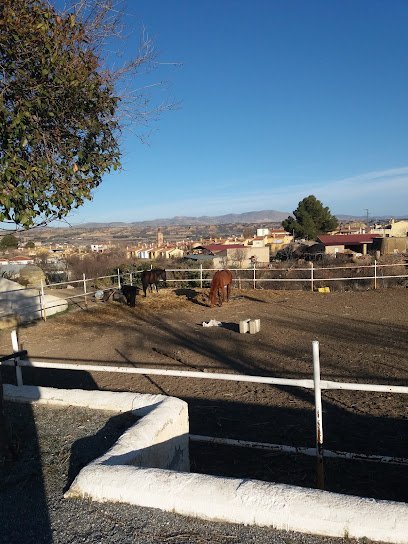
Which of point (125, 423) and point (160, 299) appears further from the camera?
point (160, 299)

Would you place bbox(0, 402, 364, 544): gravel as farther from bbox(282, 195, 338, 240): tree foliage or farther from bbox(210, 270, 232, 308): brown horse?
bbox(282, 195, 338, 240): tree foliage

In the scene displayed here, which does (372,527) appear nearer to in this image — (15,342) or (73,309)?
(15,342)

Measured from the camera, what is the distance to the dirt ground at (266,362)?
4.79m

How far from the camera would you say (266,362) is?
8445 mm

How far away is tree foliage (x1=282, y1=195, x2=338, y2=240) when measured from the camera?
5069cm

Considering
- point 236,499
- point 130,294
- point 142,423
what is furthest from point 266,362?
point 130,294

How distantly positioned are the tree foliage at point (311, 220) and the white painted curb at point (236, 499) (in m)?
49.4

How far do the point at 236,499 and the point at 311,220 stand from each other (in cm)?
5033

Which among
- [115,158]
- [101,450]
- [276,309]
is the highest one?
[115,158]

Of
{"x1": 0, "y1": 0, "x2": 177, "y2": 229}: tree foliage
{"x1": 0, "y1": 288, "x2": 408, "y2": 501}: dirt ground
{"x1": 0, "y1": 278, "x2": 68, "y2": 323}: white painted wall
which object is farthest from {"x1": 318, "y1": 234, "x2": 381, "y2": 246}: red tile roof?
{"x1": 0, "y1": 0, "x2": 177, "y2": 229}: tree foliage

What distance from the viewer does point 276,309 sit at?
14.3 meters

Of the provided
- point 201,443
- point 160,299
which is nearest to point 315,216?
point 160,299

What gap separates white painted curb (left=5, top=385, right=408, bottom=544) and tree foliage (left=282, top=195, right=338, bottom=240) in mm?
49351

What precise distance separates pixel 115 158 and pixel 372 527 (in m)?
3.68
